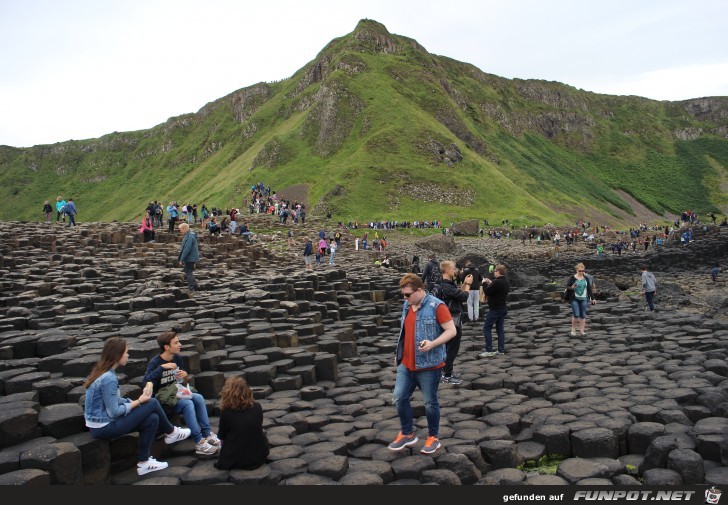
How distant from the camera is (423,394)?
7121 millimetres

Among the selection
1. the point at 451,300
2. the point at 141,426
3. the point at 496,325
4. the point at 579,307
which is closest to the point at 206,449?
the point at 141,426

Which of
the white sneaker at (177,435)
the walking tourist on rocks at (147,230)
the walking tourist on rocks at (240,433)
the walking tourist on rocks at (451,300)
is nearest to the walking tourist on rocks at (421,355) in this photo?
the walking tourist on rocks at (240,433)

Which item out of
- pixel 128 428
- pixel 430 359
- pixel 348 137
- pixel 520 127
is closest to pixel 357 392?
pixel 430 359

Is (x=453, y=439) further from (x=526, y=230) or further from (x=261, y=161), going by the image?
(x=261, y=161)

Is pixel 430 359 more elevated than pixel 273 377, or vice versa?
pixel 430 359

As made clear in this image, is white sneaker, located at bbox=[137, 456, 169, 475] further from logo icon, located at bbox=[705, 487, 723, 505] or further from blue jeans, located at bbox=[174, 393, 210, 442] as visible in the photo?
logo icon, located at bbox=[705, 487, 723, 505]

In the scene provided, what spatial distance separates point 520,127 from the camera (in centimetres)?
14350

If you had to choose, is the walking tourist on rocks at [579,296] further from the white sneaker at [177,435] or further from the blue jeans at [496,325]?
the white sneaker at [177,435]

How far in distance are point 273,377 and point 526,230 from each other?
59.4m

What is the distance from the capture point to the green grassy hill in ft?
262

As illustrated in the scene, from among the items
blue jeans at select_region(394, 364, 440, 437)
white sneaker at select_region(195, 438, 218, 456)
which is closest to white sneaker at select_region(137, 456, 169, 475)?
white sneaker at select_region(195, 438, 218, 456)

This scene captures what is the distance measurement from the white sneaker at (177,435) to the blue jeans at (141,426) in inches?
14.1

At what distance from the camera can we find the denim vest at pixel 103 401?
6500 mm

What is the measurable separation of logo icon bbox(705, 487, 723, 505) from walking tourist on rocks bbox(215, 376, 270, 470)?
488 cm
